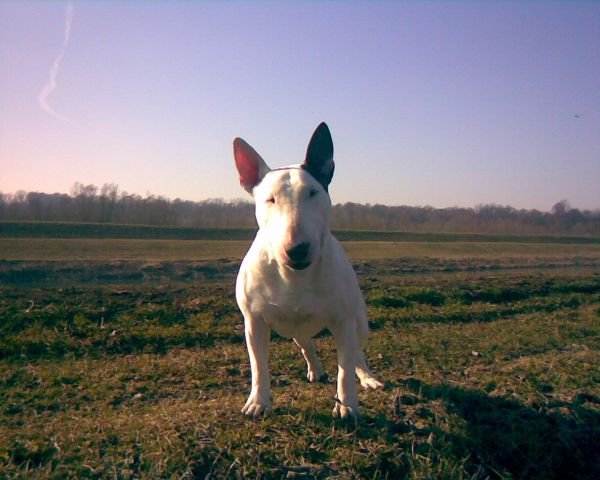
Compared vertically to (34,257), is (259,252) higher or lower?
higher

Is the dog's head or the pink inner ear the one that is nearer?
the dog's head

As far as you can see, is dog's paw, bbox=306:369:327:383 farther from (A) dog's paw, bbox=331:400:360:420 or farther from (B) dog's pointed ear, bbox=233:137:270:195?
(B) dog's pointed ear, bbox=233:137:270:195

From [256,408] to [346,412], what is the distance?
2.47ft

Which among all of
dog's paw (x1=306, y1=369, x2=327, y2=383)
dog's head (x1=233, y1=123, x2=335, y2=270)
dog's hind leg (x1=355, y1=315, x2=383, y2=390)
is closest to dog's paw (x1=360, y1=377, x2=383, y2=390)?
dog's hind leg (x1=355, y1=315, x2=383, y2=390)

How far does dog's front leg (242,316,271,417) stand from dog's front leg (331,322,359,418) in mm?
595

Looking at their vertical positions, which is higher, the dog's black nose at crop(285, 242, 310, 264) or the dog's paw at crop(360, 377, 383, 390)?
the dog's black nose at crop(285, 242, 310, 264)

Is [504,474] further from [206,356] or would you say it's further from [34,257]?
[34,257]

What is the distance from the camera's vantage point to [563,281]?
15.5 metres

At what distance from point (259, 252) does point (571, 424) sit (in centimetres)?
294

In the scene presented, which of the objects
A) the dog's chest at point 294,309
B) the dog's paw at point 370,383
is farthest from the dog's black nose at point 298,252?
the dog's paw at point 370,383

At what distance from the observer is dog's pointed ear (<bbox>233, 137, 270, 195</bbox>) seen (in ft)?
14.1

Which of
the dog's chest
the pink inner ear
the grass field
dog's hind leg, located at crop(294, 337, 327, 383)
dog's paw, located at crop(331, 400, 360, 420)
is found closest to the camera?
the grass field

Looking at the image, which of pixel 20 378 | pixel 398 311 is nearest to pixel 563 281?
pixel 398 311

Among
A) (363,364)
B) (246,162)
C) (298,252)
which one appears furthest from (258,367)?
(246,162)
